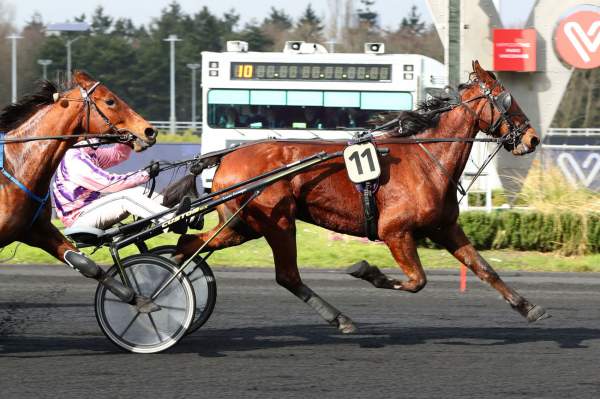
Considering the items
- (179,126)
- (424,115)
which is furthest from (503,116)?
(179,126)

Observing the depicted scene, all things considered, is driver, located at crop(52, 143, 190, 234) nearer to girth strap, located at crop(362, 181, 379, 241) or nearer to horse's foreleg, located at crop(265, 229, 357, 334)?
horse's foreleg, located at crop(265, 229, 357, 334)

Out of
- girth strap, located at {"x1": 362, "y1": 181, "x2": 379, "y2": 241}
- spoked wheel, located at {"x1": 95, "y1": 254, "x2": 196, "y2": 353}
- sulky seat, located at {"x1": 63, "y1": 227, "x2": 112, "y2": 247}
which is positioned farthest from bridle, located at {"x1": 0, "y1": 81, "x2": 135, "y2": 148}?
girth strap, located at {"x1": 362, "y1": 181, "x2": 379, "y2": 241}

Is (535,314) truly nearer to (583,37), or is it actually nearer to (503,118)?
(503,118)

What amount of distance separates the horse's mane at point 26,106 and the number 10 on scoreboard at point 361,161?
1.94 metres

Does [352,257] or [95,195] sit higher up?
[95,195]

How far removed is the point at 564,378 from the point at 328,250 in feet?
23.5

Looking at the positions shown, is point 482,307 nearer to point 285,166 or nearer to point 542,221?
point 285,166

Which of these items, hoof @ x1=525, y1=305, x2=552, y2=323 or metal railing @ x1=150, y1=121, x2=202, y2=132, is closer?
hoof @ x1=525, y1=305, x2=552, y2=323

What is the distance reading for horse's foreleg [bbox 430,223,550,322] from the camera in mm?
7078

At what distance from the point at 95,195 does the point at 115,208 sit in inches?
12.2

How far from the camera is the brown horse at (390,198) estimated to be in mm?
7062

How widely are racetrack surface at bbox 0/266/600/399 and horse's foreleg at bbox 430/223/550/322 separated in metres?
0.29

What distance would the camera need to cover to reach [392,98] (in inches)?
796

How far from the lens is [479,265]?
7207 millimetres
